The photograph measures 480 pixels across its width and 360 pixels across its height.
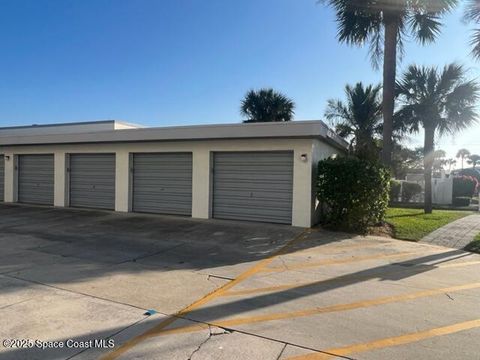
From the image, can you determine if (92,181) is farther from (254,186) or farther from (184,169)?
(254,186)

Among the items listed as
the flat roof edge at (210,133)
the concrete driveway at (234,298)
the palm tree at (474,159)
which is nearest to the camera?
the concrete driveway at (234,298)

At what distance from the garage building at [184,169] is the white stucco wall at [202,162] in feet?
0.10

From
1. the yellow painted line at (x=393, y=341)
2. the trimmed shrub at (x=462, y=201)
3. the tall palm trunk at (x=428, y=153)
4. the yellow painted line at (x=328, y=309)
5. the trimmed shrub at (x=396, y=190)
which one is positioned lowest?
the yellow painted line at (x=393, y=341)

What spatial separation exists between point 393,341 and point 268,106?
2063cm

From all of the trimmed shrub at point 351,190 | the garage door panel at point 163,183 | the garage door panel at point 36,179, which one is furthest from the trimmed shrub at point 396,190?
the garage door panel at point 36,179

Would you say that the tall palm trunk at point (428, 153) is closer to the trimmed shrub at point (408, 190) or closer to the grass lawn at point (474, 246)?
the grass lawn at point (474, 246)

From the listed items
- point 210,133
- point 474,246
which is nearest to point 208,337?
point 474,246

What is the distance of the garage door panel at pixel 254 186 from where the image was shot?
37.3ft

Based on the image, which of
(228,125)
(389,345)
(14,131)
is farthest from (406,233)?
(14,131)

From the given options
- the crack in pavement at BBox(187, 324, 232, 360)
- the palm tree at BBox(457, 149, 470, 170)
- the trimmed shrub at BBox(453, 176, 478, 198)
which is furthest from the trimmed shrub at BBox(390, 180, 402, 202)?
the palm tree at BBox(457, 149, 470, 170)

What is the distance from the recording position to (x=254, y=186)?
1187 cm

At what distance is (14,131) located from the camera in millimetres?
25688

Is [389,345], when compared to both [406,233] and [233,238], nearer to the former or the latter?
[233,238]

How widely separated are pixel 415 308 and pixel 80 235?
779cm
